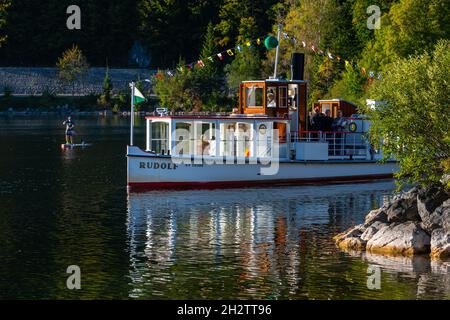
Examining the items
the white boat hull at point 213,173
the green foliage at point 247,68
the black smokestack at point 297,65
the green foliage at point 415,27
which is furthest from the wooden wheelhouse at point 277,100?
the green foliage at point 247,68

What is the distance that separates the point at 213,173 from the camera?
2165 inches

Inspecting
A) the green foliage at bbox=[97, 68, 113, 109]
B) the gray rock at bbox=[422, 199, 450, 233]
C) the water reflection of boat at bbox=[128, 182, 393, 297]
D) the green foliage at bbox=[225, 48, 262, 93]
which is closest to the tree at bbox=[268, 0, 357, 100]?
the green foliage at bbox=[225, 48, 262, 93]

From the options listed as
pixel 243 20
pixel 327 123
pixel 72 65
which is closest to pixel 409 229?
pixel 327 123

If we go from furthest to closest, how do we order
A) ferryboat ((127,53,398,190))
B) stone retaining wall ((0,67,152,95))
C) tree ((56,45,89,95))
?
1. stone retaining wall ((0,67,152,95))
2. tree ((56,45,89,95))
3. ferryboat ((127,53,398,190))

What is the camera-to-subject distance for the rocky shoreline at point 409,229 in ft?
116

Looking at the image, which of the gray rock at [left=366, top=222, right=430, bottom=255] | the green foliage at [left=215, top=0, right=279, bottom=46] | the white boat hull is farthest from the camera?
the green foliage at [left=215, top=0, right=279, bottom=46]

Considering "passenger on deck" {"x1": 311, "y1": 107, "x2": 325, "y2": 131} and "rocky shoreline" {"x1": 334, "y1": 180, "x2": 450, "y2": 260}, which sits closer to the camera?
"rocky shoreline" {"x1": 334, "y1": 180, "x2": 450, "y2": 260}

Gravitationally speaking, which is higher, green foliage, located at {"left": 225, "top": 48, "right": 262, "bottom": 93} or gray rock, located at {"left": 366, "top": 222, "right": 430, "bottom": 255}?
green foliage, located at {"left": 225, "top": 48, "right": 262, "bottom": 93}

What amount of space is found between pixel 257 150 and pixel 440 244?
2237 centimetres

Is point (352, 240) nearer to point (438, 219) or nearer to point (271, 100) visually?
point (438, 219)

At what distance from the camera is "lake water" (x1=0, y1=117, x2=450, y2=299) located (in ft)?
103

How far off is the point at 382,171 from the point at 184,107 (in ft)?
278

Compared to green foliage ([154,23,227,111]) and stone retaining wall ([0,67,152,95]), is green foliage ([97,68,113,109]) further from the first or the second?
green foliage ([154,23,227,111])

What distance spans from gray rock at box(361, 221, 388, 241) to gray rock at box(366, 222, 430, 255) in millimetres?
274
